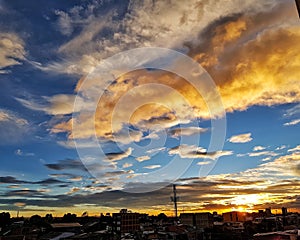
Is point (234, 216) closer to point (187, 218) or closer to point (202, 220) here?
point (187, 218)

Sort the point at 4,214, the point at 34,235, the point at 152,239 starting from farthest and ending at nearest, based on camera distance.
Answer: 1. the point at 4,214
2. the point at 34,235
3. the point at 152,239

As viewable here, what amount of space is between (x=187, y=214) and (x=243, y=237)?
23881mm

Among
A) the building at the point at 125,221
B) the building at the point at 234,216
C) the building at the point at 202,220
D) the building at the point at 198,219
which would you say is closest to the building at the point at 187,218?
the building at the point at 198,219

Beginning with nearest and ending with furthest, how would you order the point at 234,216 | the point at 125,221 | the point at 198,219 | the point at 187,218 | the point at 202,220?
1. the point at 125,221
2. the point at 202,220
3. the point at 198,219
4. the point at 187,218
5. the point at 234,216

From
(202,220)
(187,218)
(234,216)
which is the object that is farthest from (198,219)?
(234,216)

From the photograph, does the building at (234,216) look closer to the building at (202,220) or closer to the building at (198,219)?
the building at (198,219)

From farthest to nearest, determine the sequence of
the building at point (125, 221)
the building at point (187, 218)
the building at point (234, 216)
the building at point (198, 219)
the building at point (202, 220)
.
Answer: the building at point (234, 216) < the building at point (187, 218) < the building at point (202, 220) < the building at point (198, 219) < the building at point (125, 221)

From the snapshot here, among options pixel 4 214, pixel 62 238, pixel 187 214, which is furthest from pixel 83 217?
pixel 62 238

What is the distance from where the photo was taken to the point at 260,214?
80750 millimetres

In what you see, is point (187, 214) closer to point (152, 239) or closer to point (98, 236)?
point (152, 239)

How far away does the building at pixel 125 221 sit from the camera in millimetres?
42388

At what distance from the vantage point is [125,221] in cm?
4297

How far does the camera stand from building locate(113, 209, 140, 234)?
42.4 m

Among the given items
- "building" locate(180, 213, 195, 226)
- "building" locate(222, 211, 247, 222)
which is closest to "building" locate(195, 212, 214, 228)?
"building" locate(180, 213, 195, 226)
